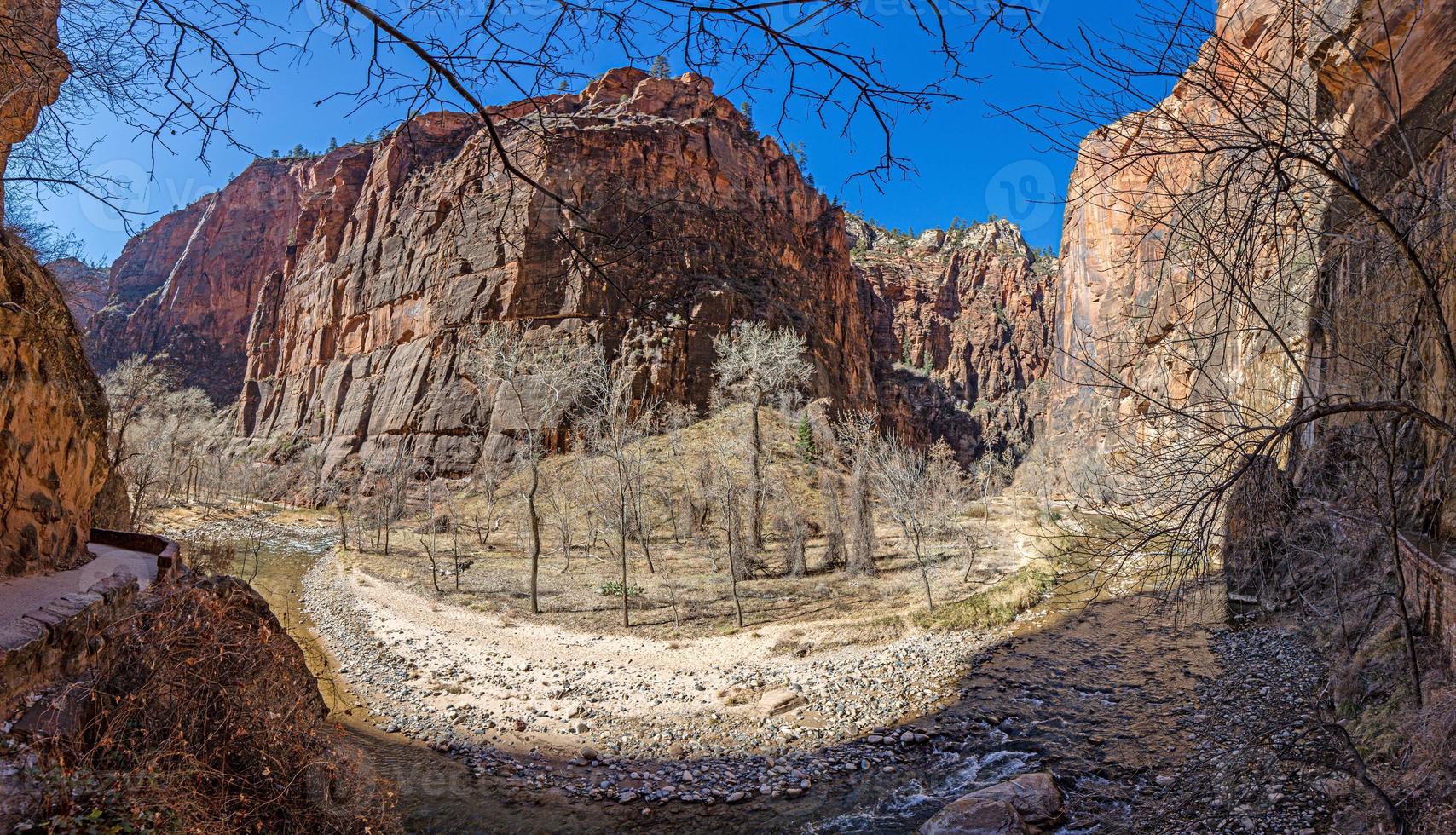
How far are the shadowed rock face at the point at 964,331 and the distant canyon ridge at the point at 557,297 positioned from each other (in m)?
0.36

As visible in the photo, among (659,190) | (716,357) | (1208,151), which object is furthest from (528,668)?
(659,190)

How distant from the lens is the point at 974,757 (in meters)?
9.73

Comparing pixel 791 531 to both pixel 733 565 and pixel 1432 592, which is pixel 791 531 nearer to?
pixel 733 565

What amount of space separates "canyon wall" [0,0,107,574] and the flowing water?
16.9 feet

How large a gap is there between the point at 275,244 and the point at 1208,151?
11850 centimetres

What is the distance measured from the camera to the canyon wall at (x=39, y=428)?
6.28 metres

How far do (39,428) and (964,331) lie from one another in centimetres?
10317

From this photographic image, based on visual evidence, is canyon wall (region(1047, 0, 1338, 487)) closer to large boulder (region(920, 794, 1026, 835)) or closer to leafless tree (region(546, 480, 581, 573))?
large boulder (region(920, 794, 1026, 835))

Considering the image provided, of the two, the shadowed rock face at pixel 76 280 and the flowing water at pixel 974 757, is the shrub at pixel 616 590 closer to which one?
the flowing water at pixel 974 757

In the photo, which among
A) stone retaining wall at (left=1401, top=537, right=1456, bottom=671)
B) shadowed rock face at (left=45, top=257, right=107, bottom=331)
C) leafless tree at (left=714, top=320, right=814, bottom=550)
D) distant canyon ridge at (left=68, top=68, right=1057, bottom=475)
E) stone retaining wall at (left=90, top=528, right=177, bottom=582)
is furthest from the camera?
distant canyon ridge at (left=68, top=68, right=1057, bottom=475)

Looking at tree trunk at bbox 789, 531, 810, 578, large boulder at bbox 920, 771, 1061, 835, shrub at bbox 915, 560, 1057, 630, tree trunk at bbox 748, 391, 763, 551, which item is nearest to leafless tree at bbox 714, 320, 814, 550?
tree trunk at bbox 748, 391, 763, 551

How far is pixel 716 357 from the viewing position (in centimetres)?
4650

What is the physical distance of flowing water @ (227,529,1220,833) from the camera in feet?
27.3

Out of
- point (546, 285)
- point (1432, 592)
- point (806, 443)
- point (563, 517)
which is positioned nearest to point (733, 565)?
point (563, 517)
